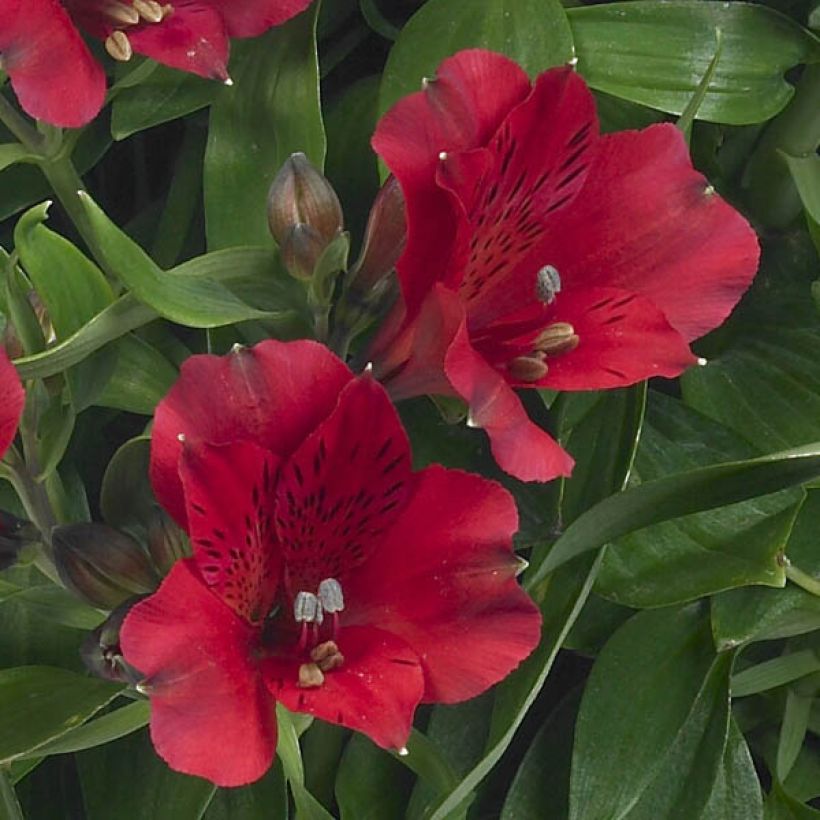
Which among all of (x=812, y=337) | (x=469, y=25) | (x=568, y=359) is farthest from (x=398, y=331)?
(x=812, y=337)

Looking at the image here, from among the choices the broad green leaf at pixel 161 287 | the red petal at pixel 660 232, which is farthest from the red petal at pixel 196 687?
the red petal at pixel 660 232

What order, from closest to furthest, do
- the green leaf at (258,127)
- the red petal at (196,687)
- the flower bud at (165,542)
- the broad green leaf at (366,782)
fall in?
the red petal at (196,687) → the flower bud at (165,542) → the green leaf at (258,127) → the broad green leaf at (366,782)

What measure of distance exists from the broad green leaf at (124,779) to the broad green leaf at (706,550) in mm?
286

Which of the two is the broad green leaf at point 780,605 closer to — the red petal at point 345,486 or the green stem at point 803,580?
the green stem at point 803,580

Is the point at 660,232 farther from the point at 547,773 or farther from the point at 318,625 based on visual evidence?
the point at 547,773

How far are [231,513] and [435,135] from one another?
6.8 inches

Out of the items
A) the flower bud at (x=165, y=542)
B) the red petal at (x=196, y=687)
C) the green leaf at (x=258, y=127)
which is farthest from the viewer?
the green leaf at (x=258, y=127)

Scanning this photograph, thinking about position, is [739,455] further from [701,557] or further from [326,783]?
[326,783]

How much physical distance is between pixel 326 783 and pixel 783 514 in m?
0.36

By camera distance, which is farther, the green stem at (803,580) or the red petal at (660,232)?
the green stem at (803,580)

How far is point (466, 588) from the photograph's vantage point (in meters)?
0.53

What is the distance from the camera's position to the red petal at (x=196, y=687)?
0.48 meters

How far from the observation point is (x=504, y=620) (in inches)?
21.0

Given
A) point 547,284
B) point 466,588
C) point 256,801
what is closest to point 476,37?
point 547,284
